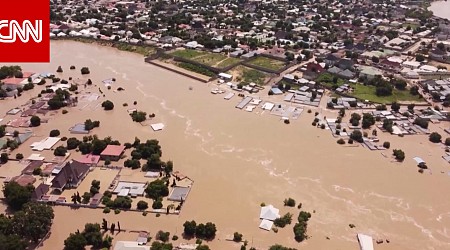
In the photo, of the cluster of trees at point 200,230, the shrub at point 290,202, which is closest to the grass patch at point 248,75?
the shrub at point 290,202

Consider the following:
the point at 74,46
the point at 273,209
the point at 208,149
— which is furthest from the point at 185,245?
the point at 74,46

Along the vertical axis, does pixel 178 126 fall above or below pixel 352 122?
below

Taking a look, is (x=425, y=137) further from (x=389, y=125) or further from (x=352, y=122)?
(x=352, y=122)

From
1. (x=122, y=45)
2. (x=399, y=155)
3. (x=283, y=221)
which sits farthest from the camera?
(x=122, y=45)

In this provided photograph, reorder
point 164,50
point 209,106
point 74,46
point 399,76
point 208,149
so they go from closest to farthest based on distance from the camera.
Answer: point 208,149
point 209,106
point 399,76
point 164,50
point 74,46

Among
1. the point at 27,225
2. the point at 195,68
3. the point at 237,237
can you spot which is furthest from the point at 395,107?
the point at 27,225

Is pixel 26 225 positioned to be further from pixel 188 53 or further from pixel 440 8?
pixel 440 8

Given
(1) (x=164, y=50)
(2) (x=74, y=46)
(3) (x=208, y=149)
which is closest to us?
(3) (x=208, y=149)

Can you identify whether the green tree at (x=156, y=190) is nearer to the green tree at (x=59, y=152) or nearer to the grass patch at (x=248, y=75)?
the green tree at (x=59, y=152)
